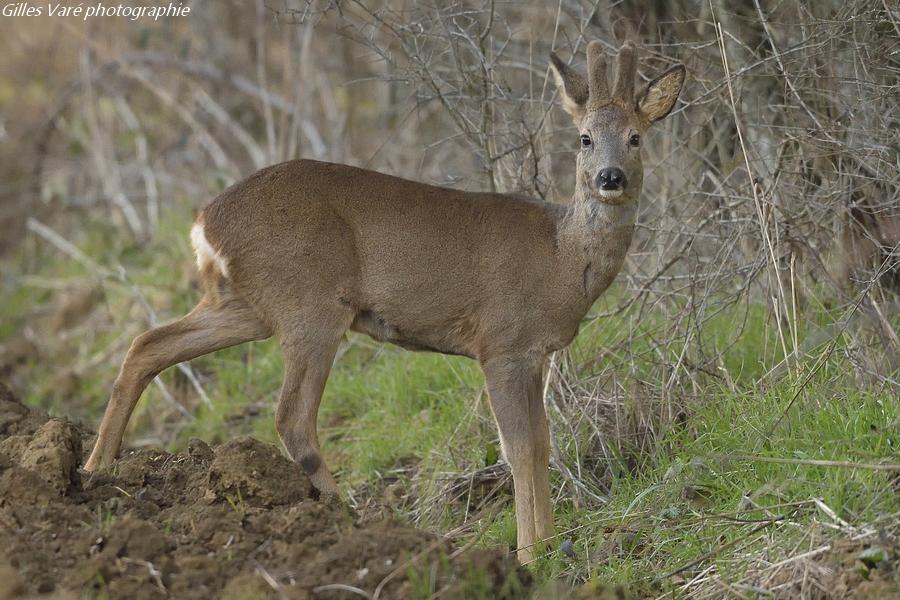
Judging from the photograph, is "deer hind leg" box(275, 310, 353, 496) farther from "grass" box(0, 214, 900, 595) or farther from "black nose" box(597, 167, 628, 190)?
"black nose" box(597, 167, 628, 190)

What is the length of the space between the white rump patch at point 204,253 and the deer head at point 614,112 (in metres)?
1.75

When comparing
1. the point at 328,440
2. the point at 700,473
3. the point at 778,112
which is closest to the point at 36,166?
the point at 328,440

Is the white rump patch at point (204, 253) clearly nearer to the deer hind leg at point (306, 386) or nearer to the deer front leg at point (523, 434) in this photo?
the deer hind leg at point (306, 386)

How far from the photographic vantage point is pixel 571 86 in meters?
5.84

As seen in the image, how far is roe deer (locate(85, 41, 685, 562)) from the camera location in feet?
18.1

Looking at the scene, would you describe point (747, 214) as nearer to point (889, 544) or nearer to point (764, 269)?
point (764, 269)

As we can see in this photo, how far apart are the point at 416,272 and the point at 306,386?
2.48 feet

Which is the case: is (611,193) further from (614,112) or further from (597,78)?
(597,78)

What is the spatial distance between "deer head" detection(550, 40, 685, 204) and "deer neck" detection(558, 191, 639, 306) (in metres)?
0.06

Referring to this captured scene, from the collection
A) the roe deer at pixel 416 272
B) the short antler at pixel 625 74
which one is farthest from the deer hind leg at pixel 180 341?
the short antler at pixel 625 74

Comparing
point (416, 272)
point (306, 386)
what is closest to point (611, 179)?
point (416, 272)

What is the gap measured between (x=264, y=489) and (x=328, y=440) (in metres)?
2.66

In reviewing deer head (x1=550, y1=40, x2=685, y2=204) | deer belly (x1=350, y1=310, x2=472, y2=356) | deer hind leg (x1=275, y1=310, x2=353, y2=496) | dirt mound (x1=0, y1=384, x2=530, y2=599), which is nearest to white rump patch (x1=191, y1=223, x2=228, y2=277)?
deer hind leg (x1=275, y1=310, x2=353, y2=496)

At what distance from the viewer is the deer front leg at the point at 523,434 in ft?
17.9
